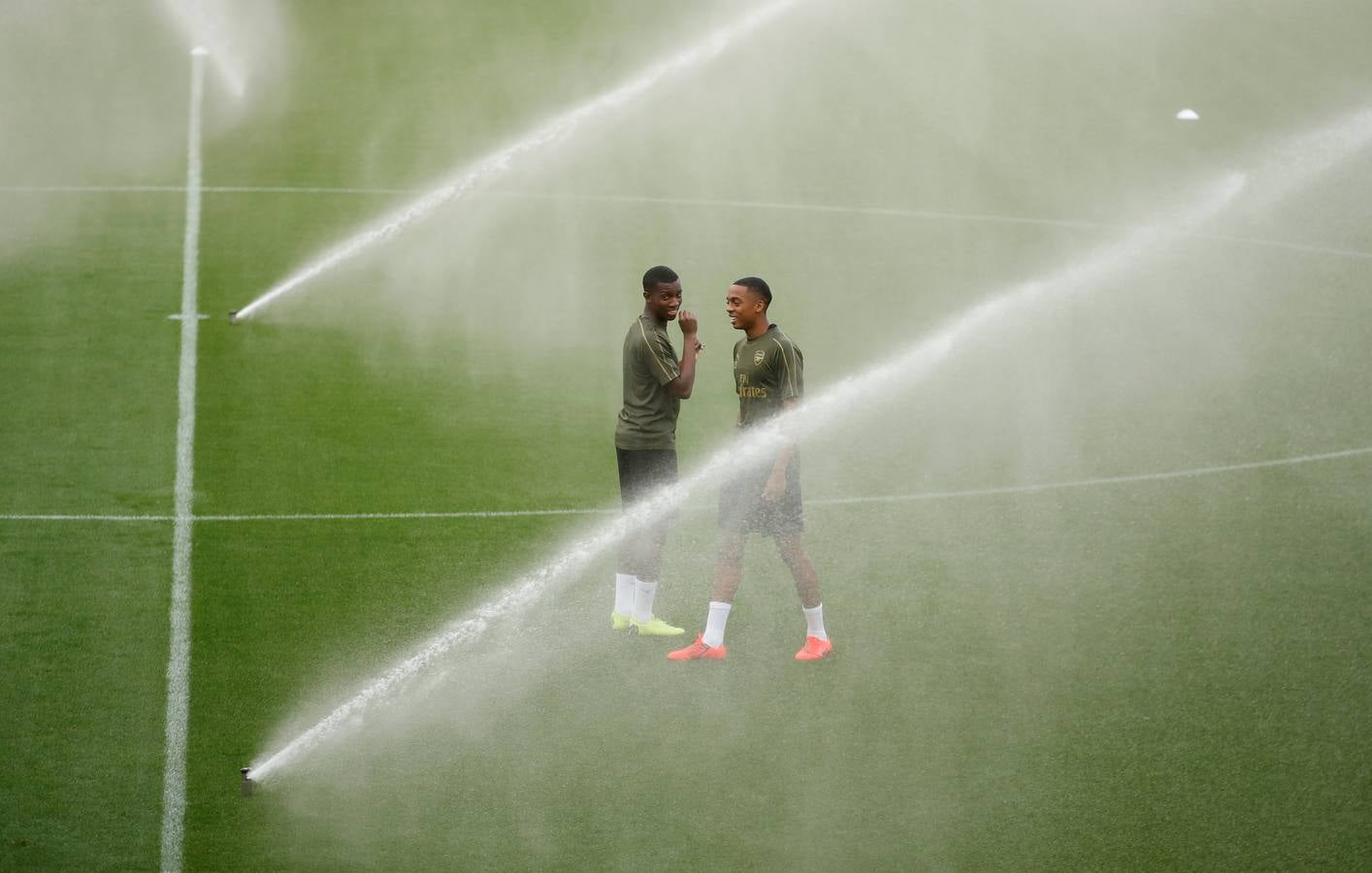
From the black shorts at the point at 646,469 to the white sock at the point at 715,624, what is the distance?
29.6 inches

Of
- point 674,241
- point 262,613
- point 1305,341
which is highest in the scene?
point 674,241

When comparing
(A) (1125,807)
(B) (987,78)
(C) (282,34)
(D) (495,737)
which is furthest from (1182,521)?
(C) (282,34)

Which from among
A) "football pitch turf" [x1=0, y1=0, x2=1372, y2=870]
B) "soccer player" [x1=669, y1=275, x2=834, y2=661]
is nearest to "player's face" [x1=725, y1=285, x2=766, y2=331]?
"soccer player" [x1=669, y1=275, x2=834, y2=661]

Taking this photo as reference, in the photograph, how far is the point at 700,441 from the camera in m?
12.4

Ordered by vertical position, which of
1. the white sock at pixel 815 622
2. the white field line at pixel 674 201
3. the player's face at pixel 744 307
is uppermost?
the white field line at pixel 674 201

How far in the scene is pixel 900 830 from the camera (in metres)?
7.33

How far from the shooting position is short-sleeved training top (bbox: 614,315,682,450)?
8.91m

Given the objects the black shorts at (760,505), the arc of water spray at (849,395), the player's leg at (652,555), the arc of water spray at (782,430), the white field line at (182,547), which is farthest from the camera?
the player's leg at (652,555)

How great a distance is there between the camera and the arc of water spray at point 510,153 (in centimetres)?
1545

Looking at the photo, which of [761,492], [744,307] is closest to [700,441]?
[761,492]

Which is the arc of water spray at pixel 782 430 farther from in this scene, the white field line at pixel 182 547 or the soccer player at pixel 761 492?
the white field line at pixel 182 547

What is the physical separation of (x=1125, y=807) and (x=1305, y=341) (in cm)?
748

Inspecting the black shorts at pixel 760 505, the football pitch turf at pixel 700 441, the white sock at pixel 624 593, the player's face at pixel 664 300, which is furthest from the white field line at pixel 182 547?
the player's face at pixel 664 300

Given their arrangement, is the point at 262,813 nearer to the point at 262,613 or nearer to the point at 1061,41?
the point at 262,613
